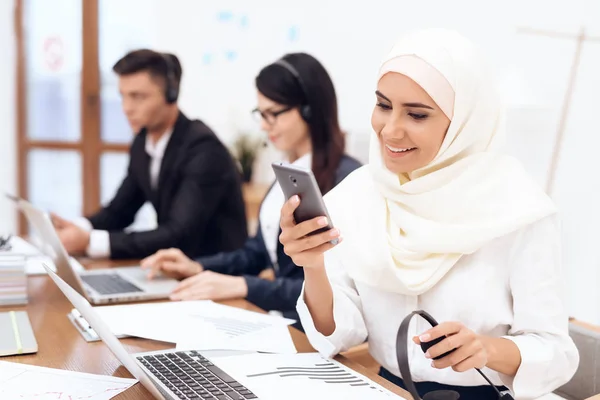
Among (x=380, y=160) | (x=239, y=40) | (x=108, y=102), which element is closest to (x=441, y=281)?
(x=380, y=160)

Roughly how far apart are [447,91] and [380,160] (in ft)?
0.63

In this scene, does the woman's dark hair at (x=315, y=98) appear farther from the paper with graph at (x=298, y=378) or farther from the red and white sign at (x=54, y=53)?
the red and white sign at (x=54, y=53)

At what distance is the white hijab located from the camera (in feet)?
3.88

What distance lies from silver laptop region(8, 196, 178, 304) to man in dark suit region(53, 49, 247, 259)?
0.40 m

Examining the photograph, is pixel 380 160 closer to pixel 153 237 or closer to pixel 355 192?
pixel 355 192

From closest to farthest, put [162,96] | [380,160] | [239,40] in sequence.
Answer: [380,160] < [162,96] < [239,40]

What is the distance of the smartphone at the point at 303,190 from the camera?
0.95m

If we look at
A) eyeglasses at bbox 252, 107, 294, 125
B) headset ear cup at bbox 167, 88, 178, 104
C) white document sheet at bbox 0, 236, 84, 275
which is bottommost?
white document sheet at bbox 0, 236, 84, 275

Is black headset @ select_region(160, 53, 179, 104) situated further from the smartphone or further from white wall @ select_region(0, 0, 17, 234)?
white wall @ select_region(0, 0, 17, 234)

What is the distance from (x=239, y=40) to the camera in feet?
15.2

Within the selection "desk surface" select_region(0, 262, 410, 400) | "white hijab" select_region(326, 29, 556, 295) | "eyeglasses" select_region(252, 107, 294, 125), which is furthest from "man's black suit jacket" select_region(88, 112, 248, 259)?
"white hijab" select_region(326, 29, 556, 295)

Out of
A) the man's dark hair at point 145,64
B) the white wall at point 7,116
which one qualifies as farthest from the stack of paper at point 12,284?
the white wall at point 7,116

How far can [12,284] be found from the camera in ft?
4.87

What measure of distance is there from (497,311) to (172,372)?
1.89ft
